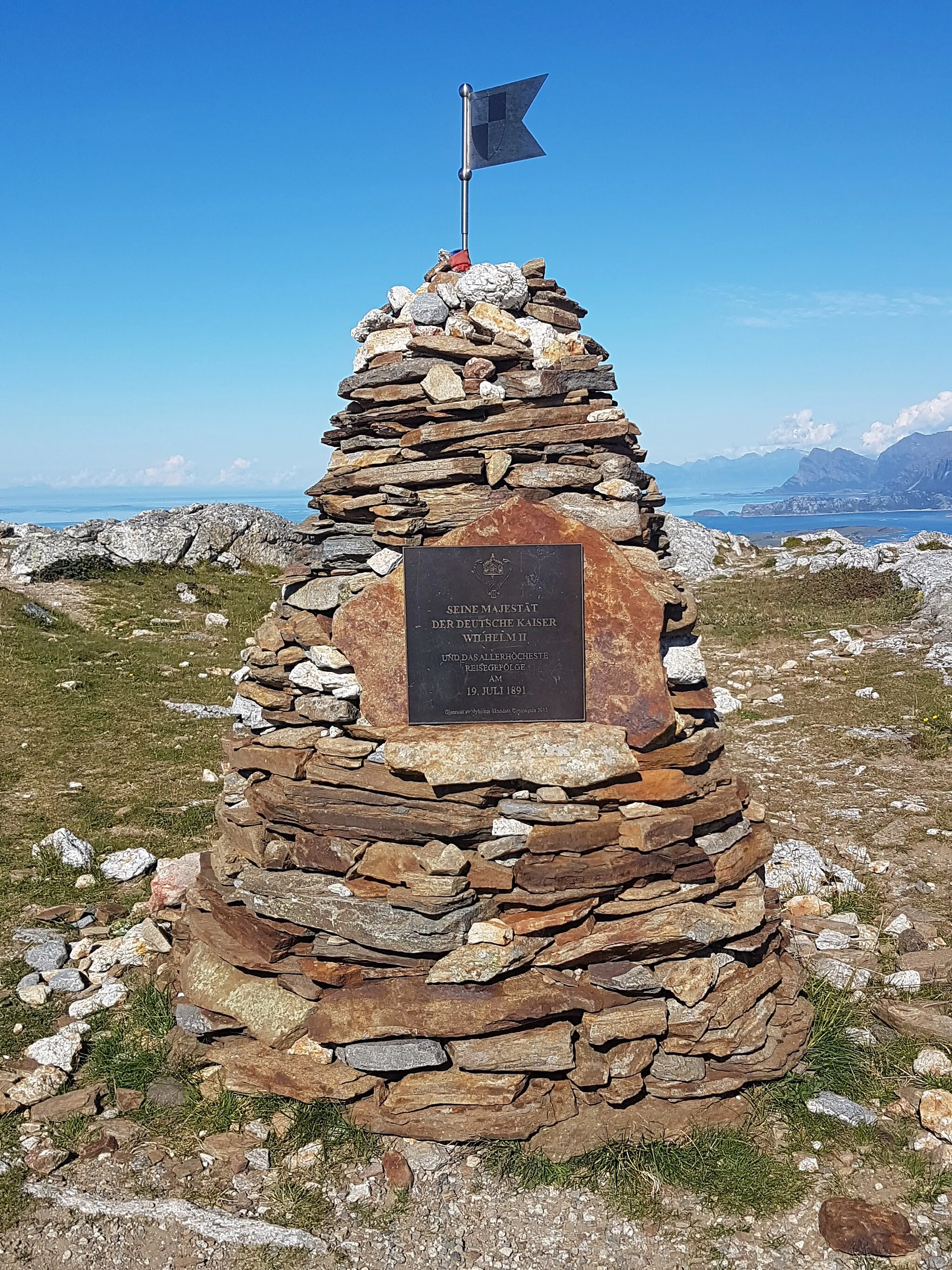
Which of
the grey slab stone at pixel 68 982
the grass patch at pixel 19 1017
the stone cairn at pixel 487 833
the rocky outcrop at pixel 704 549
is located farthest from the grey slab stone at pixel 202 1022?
the rocky outcrop at pixel 704 549

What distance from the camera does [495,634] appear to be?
21.4ft

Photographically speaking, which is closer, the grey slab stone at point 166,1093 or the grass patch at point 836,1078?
the grass patch at point 836,1078

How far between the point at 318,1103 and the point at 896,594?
2271cm

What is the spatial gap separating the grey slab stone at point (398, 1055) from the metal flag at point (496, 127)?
6507 millimetres

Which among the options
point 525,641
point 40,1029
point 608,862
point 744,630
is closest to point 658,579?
point 525,641

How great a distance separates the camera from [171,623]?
69.6 ft

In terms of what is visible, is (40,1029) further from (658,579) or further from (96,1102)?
(658,579)

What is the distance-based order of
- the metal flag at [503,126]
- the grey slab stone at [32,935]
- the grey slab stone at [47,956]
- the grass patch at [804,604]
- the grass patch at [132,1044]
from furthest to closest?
the grass patch at [804,604] < the grey slab stone at [32,935] < the grey slab stone at [47,956] < the metal flag at [503,126] < the grass patch at [132,1044]

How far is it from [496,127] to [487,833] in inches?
218

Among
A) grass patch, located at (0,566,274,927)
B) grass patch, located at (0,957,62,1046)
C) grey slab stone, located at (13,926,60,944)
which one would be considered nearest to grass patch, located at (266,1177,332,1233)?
grass patch, located at (0,957,62,1046)

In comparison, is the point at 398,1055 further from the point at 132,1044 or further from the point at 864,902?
the point at 864,902

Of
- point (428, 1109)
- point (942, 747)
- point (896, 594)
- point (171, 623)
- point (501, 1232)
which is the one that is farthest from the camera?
point (896, 594)

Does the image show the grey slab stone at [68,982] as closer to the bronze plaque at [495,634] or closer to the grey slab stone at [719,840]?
the bronze plaque at [495,634]

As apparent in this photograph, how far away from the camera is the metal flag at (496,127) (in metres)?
7.00
